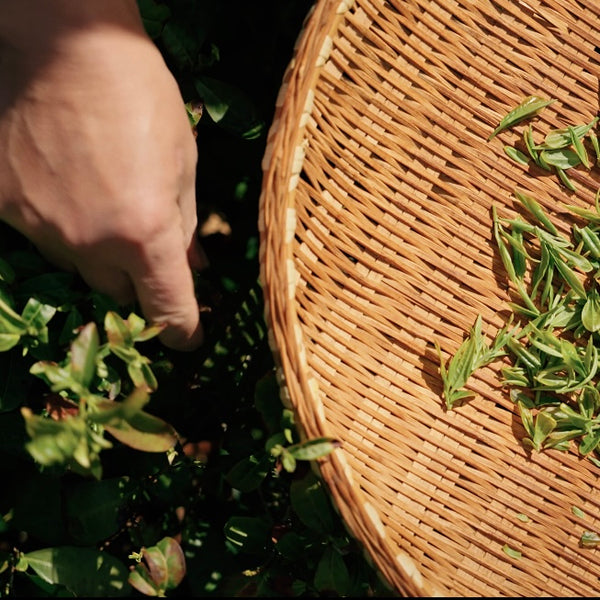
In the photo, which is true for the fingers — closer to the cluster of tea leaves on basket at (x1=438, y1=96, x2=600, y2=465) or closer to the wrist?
the wrist

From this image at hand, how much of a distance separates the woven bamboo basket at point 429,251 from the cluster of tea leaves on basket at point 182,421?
11 cm

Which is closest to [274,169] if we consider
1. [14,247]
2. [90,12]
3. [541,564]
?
[90,12]

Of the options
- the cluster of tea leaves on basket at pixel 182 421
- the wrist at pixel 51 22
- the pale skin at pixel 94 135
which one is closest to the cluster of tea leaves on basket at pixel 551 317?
the cluster of tea leaves on basket at pixel 182 421

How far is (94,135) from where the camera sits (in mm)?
809

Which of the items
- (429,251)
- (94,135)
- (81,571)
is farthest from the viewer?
(429,251)

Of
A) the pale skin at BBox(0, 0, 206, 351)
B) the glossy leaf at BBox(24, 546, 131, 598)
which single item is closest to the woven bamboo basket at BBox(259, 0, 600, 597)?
the pale skin at BBox(0, 0, 206, 351)

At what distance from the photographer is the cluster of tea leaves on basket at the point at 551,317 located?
3.50ft

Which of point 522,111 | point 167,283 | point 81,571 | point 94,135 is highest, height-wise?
point 522,111

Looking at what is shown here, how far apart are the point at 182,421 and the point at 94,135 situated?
64 centimetres

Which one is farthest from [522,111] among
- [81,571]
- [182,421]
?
[81,571]

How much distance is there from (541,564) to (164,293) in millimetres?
660

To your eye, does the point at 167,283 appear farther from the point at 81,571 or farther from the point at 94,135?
the point at 81,571

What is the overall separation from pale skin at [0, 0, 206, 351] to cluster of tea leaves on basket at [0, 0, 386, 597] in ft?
0.30

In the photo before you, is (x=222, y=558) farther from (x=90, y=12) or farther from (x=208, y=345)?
(x=90, y=12)
